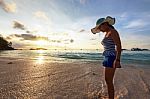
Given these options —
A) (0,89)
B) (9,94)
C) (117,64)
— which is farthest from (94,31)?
(0,89)

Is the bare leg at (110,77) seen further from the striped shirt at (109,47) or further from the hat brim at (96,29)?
the hat brim at (96,29)

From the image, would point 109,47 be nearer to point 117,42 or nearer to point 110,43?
point 110,43

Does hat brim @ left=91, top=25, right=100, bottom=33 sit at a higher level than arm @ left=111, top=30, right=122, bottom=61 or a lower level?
higher

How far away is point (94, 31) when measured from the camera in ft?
14.8

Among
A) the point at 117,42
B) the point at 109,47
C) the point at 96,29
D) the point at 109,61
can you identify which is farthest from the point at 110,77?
the point at 96,29

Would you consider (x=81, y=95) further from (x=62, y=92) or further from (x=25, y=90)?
(x=25, y=90)

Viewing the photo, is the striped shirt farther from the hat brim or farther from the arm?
the hat brim

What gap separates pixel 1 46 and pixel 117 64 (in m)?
129

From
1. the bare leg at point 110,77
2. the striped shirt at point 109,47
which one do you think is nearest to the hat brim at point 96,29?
the striped shirt at point 109,47

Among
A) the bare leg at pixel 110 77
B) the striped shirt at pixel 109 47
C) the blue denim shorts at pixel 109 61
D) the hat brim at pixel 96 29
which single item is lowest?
the bare leg at pixel 110 77

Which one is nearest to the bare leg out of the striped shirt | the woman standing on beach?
the woman standing on beach

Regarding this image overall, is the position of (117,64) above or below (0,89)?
above

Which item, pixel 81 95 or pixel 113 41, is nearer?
pixel 113 41

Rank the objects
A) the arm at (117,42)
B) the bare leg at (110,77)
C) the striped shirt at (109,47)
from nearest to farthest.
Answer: the arm at (117,42), the striped shirt at (109,47), the bare leg at (110,77)
